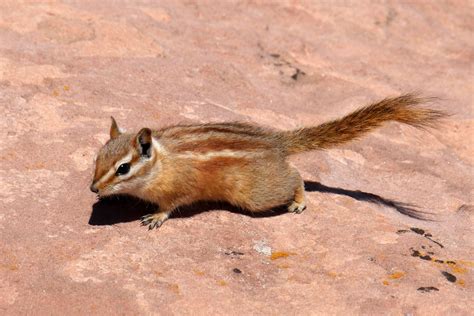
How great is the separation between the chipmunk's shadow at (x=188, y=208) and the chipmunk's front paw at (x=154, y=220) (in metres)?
0.15

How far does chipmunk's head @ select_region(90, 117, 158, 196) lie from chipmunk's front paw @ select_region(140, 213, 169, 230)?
10.4 inches

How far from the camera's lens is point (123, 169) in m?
5.79

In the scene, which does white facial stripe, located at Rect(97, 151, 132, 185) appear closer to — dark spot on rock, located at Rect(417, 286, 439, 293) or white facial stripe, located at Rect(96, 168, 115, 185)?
white facial stripe, located at Rect(96, 168, 115, 185)

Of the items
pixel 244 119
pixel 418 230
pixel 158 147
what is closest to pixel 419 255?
pixel 418 230

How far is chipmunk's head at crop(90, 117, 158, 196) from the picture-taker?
18.6 feet

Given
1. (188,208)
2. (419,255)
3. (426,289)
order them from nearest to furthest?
(426,289) < (419,255) < (188,208)

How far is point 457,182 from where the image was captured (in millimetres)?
8055

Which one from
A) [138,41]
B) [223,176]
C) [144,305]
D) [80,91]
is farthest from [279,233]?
[138,41]

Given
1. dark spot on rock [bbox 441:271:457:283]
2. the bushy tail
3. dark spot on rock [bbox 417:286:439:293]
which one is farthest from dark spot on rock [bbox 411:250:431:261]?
the bushy tail

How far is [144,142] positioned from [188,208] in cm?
96

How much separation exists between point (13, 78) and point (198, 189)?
2.75 metres

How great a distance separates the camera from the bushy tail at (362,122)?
262 inches

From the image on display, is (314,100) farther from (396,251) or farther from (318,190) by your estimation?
(396,251)

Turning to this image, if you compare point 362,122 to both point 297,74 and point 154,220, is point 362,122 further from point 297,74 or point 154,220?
point 297,74
